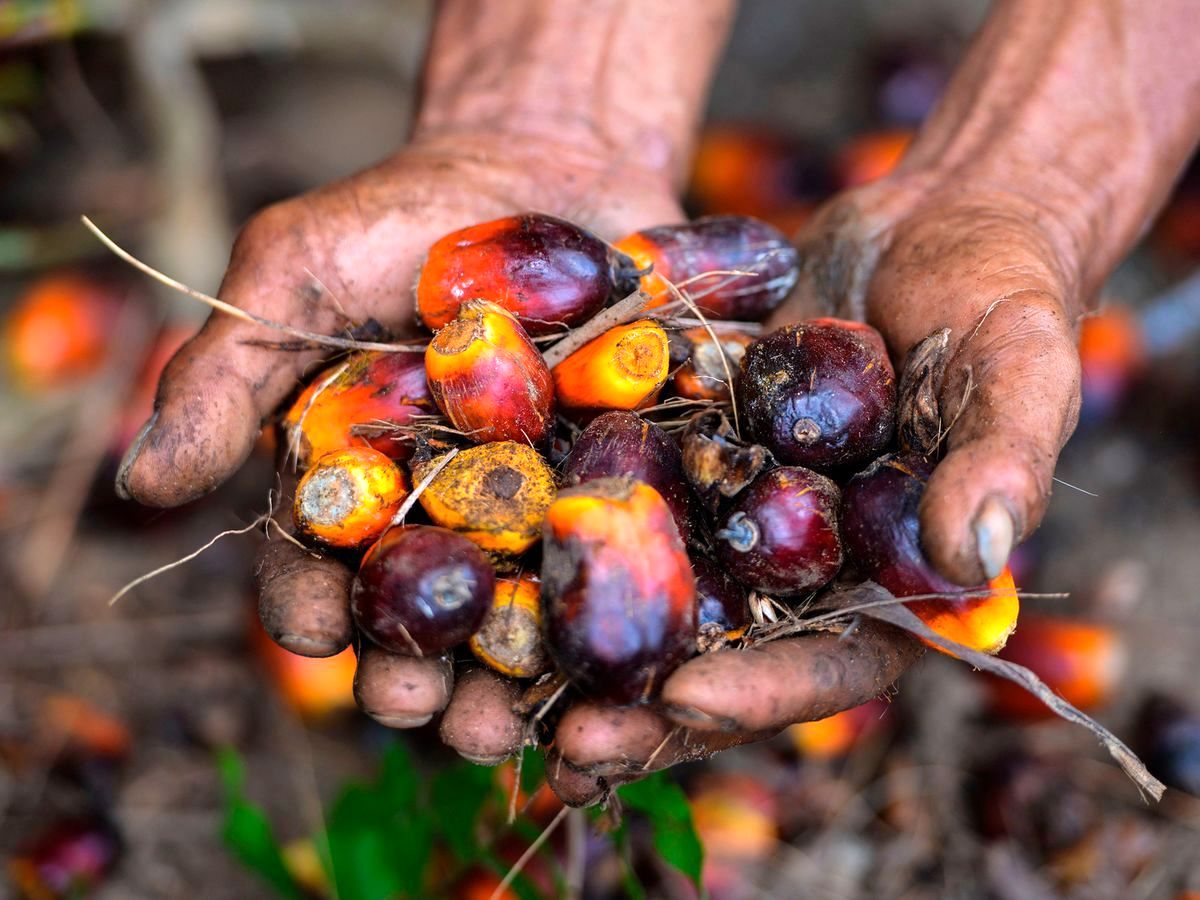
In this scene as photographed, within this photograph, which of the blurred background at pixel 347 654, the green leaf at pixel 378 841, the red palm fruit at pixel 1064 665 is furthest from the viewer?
the red palm fruit at pixel 1064 665

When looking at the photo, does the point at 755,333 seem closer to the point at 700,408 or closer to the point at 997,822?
the point at 700,408

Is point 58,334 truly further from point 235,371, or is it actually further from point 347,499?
point 347,499

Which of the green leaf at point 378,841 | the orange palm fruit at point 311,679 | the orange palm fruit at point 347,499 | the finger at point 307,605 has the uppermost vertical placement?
the orange palm fruit at point 347,499

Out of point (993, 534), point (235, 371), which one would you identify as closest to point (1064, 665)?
point (993, 534)

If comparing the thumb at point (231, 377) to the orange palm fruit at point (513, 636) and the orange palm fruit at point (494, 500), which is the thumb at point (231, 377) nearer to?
the orange palm fruit at point (494, 500)

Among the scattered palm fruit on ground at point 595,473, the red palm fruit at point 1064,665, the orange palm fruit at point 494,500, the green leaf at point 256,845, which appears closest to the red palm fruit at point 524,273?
the scattered palm fruit on ground at point 595,473

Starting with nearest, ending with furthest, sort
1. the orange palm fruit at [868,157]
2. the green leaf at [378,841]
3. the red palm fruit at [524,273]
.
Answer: the red palm fruit at [524,273], the green leaf at [378,841], the orange palm fruit at [868,157]

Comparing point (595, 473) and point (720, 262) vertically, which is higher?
point (720, 262)
